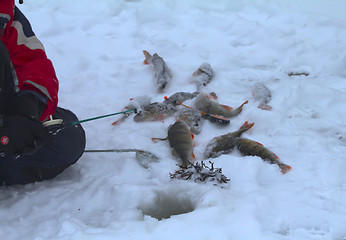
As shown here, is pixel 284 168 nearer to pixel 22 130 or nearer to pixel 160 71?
pixel 22 130

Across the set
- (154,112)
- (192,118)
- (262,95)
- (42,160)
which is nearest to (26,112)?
(42,160)

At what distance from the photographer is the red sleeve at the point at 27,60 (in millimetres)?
2180

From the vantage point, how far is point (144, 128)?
3133 mm

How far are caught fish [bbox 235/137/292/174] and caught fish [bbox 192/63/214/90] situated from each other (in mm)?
1114

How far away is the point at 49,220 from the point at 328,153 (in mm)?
2037

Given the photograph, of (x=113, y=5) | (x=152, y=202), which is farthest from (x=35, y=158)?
(x=113, y=5)

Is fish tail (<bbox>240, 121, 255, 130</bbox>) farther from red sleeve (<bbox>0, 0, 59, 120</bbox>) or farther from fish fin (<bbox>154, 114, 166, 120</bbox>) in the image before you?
red sleeve (<bbox>0, 0, 59, 120</bbox>)

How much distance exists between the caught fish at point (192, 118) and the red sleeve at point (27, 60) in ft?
4.16

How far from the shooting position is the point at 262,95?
137 inches

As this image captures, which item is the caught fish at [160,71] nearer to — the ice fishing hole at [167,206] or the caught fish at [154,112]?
the caught fish at [154,112]

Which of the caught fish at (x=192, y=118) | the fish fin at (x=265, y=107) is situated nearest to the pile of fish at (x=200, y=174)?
the caught fish at (x=192, y=118)

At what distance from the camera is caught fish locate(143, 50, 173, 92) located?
3801mm

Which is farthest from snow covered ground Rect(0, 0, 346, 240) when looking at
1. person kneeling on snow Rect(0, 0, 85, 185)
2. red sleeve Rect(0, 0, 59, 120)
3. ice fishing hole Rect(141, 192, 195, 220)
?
red sleeve Rect(0, 0, 59, 120)

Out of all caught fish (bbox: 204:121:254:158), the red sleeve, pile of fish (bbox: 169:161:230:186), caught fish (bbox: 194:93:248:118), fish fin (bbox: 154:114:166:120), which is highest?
the red sleeve
